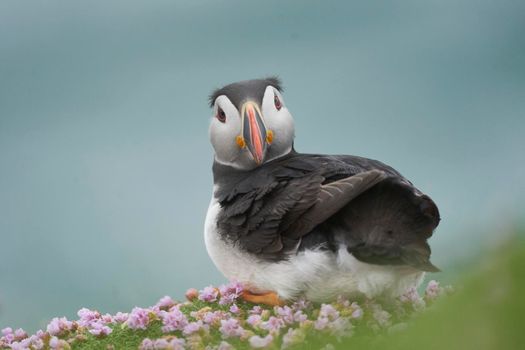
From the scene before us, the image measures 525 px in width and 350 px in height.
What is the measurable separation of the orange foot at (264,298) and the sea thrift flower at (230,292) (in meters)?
0.05

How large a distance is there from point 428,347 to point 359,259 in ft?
10.6

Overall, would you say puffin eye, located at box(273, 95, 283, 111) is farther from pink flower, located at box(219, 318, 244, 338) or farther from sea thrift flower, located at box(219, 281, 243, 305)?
pink flower, located at box(219, 318, 244, 338)

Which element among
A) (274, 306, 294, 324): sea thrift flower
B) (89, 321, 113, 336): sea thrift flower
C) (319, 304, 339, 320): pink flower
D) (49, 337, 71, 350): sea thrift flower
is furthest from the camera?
(89, 321, 113, 336): sea thrift flower

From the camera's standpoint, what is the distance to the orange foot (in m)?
5.12

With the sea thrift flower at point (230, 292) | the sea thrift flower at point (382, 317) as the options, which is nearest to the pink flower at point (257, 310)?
the sea thrift flower at point (230, 292)

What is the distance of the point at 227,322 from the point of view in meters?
4.42

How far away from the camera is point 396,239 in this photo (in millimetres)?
4383

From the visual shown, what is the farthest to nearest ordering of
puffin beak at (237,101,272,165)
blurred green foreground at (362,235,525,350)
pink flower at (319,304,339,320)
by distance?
puffin beak at (237,101,272,165) < pink flower at (319,304,339,320) < blurred green foreground at (362,235,525,350)

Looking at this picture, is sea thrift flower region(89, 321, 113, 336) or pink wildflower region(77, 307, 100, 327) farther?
pink wildflower region(77, 307, 100, 327)

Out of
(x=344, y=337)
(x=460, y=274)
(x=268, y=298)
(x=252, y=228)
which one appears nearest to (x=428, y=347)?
(x=460, y=274)

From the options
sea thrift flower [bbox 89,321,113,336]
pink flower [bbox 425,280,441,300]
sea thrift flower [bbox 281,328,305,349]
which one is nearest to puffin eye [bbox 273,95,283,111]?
pink flower [bbox 425,280,441,300]

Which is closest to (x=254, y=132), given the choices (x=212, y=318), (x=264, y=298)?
(x=264, y=298)

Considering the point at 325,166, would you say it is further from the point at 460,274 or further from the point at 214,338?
the point at 460,274

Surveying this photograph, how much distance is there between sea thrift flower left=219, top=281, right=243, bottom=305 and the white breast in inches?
8.3
